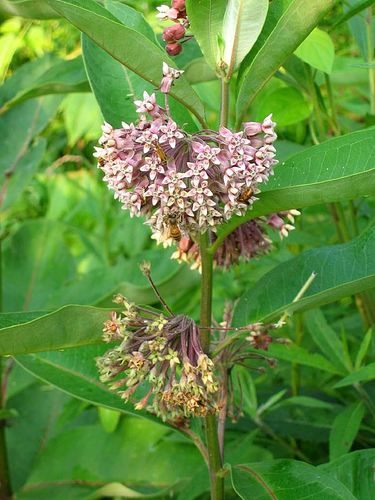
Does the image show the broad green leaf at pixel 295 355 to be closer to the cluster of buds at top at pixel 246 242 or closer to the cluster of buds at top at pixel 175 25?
the cluster of buds at top at pixel 246 242

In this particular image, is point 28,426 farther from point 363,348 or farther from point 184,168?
point 184,168

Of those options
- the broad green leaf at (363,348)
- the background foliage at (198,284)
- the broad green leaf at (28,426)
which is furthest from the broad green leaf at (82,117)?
the broad green leaf at (363,348)

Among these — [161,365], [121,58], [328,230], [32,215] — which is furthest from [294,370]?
[32,215]

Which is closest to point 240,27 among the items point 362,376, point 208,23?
point 208,23

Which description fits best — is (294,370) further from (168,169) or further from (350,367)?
(168,169)

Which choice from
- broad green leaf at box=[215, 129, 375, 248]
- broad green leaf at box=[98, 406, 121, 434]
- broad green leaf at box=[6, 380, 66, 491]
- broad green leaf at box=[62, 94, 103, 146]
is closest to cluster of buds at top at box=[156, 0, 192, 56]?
broad green leaf at box=[215, 129, 375, 248]

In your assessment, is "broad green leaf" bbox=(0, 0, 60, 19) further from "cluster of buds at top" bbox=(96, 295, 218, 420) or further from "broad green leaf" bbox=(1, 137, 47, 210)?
"broad green leaf" bbox=(1, 137, 47, 210)

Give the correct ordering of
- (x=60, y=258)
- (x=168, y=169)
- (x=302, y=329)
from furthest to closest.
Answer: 1. (x=60, y=258)
2. (x=302, y=329)
3. (x=168, y=169)
